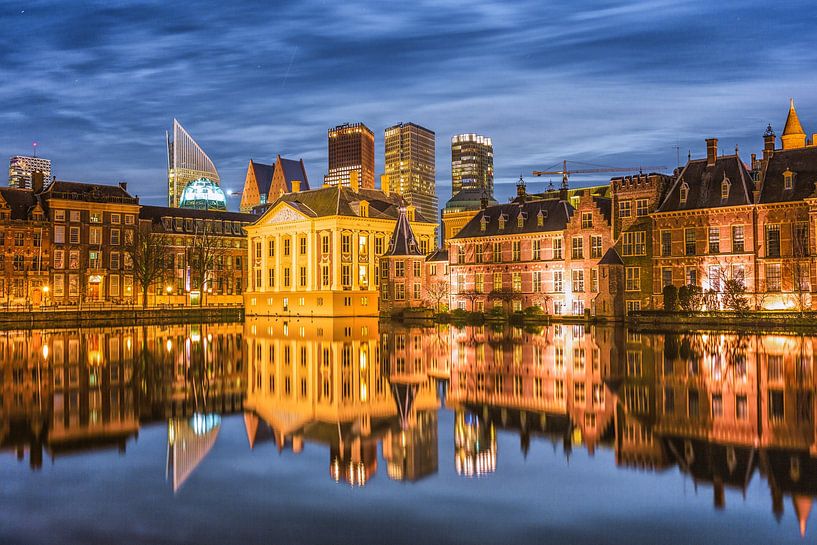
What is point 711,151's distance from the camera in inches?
2591

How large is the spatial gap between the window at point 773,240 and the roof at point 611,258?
11912 millimetres

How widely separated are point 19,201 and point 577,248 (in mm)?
67474

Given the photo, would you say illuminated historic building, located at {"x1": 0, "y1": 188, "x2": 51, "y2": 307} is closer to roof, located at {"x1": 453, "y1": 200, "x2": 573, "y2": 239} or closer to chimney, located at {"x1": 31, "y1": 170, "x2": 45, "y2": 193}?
chimney, located at {"x1": 31, "y1": 170, "x2": 45, "y2": 193}

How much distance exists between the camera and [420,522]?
11609mm

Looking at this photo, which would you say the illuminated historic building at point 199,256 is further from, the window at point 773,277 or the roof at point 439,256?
the window at point 773,277

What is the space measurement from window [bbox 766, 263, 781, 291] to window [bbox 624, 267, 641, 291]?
34.9ft

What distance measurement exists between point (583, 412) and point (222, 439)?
29.8ft

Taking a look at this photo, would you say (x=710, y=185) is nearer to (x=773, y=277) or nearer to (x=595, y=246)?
(x=773, y=277)

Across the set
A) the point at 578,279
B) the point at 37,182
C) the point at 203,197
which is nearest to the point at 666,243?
the point at 578,279

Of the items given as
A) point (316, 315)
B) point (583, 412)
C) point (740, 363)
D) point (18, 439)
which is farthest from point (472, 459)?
point (316, 315)

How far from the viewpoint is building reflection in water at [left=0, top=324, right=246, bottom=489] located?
1777 cm

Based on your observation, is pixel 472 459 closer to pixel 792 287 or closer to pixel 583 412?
pixel 583 412

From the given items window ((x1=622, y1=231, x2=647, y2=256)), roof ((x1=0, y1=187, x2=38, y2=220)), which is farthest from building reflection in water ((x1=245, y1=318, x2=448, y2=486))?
roof ((x1=0, y1=187, x2=38, y2=220))

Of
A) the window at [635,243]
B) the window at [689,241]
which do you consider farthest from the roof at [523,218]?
the window at [689,241]
